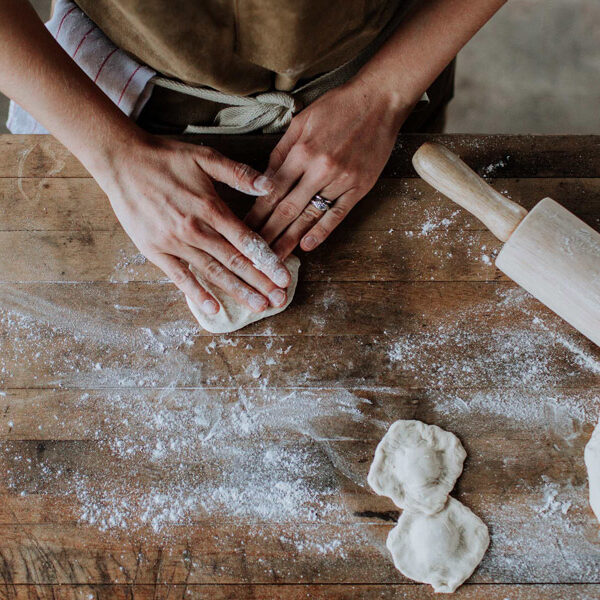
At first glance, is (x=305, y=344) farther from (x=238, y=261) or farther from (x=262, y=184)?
(x=262, y=184)

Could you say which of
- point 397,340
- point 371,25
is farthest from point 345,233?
point 371,25

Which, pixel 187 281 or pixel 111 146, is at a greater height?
pixel 111 146

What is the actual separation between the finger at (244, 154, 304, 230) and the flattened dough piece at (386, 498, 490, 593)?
24.4 inches

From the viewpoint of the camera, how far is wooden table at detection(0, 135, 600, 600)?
0.99 metres

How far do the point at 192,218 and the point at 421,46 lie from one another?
0.51 meters

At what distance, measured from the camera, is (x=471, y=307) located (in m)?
1.06

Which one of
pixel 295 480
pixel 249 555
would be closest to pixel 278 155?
pixel 295 480

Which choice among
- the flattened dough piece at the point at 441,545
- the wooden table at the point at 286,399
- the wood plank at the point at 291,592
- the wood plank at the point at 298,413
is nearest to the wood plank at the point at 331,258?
the wooden table at the point at 286,399

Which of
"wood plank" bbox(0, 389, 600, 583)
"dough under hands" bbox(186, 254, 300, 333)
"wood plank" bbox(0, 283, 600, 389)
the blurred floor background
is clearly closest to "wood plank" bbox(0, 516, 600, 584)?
"wood plank" bbox(0, 389, 600, 583)

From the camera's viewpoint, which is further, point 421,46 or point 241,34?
point 421,46

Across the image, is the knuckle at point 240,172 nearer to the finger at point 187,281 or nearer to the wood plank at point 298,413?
the finger at point 187,281

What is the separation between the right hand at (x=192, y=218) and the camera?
97 centimetres

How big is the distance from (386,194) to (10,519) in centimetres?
97

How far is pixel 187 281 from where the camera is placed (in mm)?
1006
